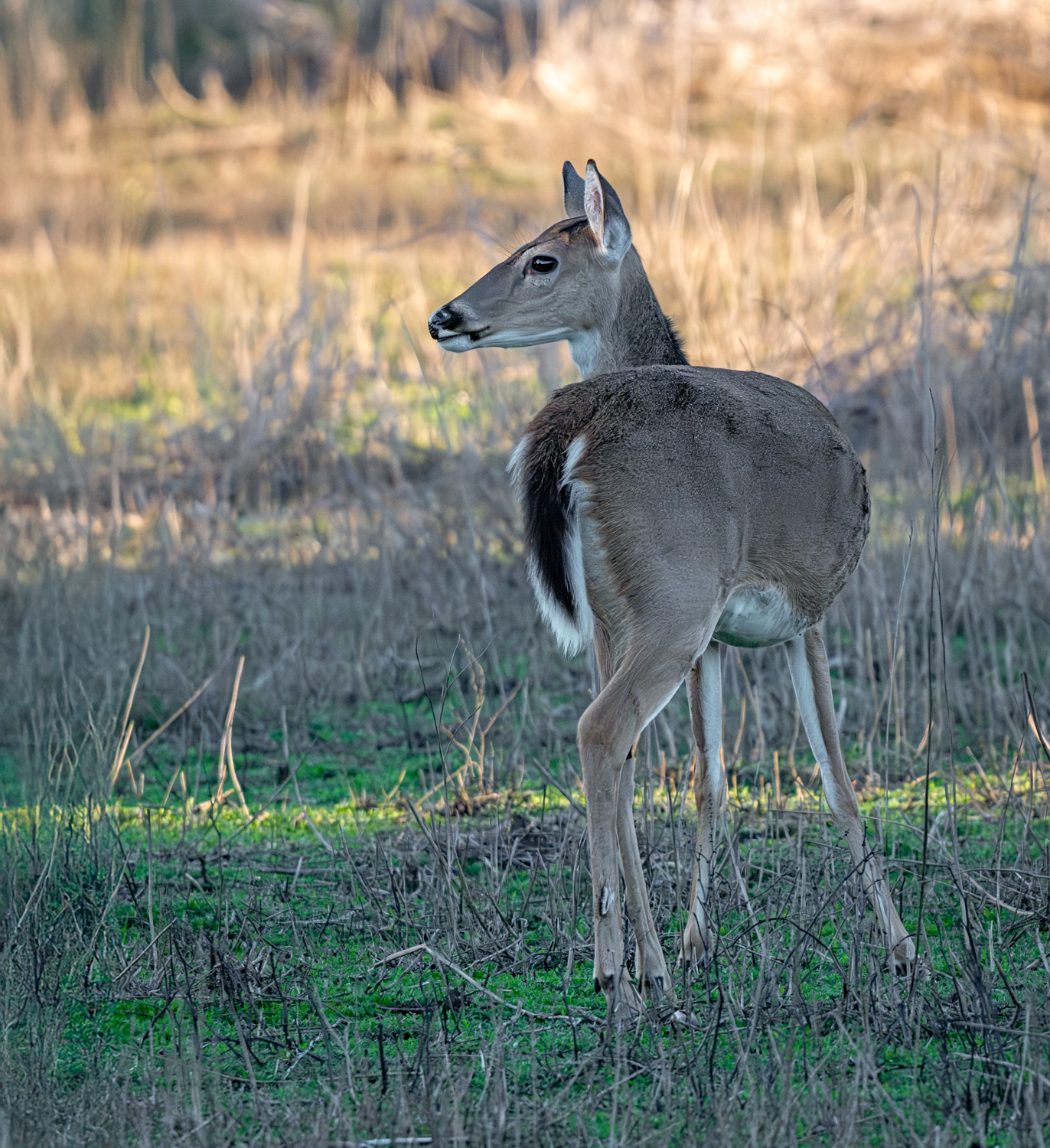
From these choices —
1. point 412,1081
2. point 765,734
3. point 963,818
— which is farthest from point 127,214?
point 412,1081

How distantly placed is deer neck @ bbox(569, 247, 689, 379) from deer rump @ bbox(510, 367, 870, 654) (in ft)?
2.77

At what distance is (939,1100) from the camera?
8.73 ft

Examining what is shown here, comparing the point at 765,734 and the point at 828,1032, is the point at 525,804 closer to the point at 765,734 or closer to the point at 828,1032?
the point at 765,734

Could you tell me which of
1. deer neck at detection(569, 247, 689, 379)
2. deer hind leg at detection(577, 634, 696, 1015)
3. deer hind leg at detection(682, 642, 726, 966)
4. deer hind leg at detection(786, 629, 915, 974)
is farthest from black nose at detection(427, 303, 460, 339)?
deer hind leg at detection(577, 634, 696, 1015)

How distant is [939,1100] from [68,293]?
1014 cm

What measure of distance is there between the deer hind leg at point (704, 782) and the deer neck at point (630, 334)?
97cm

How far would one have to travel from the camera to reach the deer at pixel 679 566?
116 inches

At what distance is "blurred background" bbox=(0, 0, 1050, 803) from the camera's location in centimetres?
530

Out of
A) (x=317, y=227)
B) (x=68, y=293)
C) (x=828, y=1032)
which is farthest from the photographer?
(x=317, y=227)

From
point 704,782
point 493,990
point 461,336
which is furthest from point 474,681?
point 493,990

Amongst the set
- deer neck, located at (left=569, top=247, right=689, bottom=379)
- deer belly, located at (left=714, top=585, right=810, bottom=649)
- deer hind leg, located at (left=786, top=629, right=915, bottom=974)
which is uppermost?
deer neck, located at (left=569, top=247, right=689, bottom=379)


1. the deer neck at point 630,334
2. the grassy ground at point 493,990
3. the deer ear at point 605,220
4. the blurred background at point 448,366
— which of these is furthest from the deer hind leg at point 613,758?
the deer ear at point 605,220

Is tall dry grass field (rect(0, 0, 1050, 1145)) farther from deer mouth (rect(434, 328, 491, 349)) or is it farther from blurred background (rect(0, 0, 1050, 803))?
deer mouth (rect(434, 328, 491, 349))

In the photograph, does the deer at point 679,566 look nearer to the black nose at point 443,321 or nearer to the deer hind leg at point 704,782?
the deer hind leg at point 704,782
